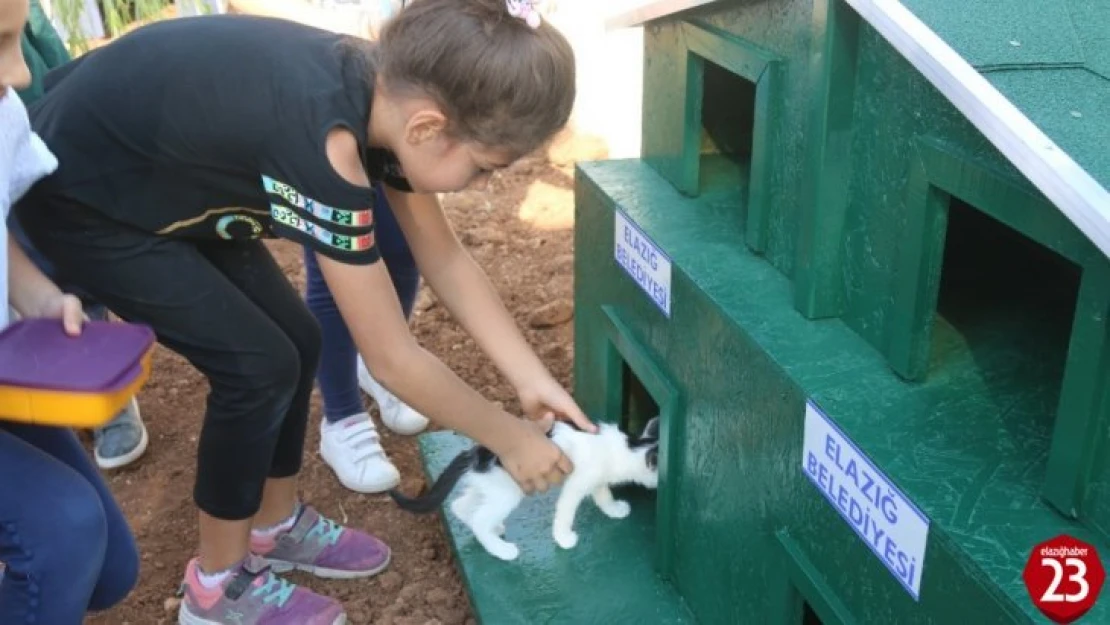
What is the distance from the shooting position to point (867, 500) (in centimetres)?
152

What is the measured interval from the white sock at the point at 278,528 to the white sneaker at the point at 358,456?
330mm

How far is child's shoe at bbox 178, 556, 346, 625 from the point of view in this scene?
224cm

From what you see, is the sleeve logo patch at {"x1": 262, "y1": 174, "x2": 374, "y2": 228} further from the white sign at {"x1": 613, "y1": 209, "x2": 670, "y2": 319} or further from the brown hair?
the white sign at {"x1": 613, "y1": 209, "x2": 670, "y2": 319}

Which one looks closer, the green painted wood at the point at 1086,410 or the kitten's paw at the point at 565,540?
the green painted wood at the point at 1086,410

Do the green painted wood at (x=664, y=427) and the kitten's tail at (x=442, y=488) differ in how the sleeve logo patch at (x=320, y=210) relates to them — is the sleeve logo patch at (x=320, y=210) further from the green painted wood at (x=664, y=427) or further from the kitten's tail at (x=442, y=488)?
the kitten's tail at (x=442, y=488)

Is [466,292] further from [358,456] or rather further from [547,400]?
[358,456]

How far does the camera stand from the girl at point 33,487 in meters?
1.62

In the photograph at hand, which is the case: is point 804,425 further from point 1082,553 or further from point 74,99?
point 74,99

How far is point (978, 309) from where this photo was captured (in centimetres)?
194

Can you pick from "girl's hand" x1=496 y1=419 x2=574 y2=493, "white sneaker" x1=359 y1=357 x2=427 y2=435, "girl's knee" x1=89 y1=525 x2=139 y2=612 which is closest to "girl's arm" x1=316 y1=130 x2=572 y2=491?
"girl's hand" x1=496 y1=419 x2=574 y2=493

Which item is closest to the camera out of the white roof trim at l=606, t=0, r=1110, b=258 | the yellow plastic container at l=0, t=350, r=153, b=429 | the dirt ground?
the white roof trim at l=606, t=0, r=1110, b=258

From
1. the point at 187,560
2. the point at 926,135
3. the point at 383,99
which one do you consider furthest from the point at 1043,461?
the point at 187,560

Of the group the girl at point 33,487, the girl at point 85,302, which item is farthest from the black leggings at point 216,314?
the girl at point 85,302

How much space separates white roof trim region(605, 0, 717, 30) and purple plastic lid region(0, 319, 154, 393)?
106 cm
